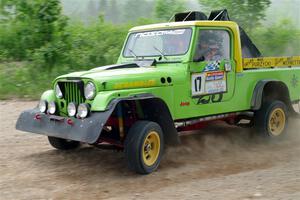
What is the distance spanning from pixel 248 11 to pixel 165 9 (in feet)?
12.4

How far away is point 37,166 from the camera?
21.3 feet

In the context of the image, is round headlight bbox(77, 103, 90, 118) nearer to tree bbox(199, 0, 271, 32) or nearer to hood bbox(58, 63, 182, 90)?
hood bbox(58, 63, 182, 90)

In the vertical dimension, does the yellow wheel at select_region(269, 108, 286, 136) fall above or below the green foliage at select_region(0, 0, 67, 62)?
below

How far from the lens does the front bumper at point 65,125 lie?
18.5 ft

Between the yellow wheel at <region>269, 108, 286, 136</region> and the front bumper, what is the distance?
3625mm

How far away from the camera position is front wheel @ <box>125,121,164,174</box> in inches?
233

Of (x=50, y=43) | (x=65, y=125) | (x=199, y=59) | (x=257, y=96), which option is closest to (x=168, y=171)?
(x=65, y=125)

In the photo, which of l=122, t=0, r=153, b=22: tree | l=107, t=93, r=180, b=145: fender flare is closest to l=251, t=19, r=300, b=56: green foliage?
l=122, t=0, r=153, b=22: tree

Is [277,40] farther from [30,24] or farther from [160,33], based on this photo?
[160,33]

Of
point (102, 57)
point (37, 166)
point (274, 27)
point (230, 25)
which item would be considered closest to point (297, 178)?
point (230, 25)

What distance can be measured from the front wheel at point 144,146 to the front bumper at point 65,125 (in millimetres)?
486

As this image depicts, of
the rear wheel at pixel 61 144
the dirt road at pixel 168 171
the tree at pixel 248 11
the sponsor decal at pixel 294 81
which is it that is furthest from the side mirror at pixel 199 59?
the tree at pixel 248 11

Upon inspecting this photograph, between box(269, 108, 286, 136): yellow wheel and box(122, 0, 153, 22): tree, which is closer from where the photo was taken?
box(269, 108, 286, 136): yellow wheel

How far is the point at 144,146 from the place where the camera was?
20.1 feet
